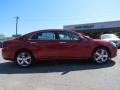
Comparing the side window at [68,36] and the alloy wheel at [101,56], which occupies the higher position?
the side window at [68,36]

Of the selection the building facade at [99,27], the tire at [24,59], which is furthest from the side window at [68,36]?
the building facade at [99,27]

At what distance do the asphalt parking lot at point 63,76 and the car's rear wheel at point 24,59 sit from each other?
234 millimetres

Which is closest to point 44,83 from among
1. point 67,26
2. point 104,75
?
point 104,75

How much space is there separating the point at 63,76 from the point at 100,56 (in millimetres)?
2739

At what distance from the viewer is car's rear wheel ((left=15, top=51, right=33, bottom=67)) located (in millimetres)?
10938

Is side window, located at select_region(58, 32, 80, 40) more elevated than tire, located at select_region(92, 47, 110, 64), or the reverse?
side window, located at select_region(58, 32, 80, 40)

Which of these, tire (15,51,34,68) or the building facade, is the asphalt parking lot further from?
the building facade

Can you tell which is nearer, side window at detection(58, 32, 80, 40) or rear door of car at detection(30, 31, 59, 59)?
rear door of car at detection(30, 31, 59, 59)

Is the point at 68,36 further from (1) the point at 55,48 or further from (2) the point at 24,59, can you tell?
(2) the point at 24,59

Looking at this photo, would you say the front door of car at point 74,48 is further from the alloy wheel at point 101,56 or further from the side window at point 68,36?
the alloy wheel at point 101,56

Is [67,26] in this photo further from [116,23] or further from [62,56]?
[62,56]

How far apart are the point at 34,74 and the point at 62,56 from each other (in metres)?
1.90

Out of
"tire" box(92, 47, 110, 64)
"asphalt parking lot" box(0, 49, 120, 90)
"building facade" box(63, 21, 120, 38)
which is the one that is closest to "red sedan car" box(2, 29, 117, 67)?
"tire" box(92, 47, 110, 64)

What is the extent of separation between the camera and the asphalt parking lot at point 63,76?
7387 millimetres
